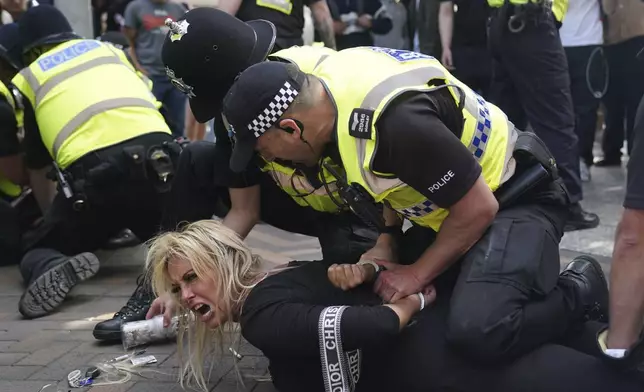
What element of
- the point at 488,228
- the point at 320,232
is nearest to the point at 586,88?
the point at 320,232

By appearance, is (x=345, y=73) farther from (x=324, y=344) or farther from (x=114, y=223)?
(x=114, y=223)

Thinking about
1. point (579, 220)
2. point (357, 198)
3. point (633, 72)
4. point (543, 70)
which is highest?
point (357, 198)

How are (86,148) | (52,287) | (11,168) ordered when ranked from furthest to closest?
(11,168) < (86,148) < (52,287)

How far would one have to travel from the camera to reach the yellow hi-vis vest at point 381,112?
7.11ft

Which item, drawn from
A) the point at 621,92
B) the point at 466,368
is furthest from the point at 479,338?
the point at 621,92

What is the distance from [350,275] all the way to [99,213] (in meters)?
1.72

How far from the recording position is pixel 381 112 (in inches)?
83.9

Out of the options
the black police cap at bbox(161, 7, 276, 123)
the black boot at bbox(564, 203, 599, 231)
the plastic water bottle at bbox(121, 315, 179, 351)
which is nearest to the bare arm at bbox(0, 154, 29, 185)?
the plastic water bottle at bbox(121, 315, 179, 351)

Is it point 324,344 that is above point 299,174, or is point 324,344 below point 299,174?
below

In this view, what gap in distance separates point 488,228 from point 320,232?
839 mm

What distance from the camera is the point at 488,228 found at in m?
2.42

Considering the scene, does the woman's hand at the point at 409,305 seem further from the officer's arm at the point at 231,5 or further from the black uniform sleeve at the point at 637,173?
the officer's arm at the point at 231,5

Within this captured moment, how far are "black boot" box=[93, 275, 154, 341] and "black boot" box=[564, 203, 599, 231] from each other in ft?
7.48

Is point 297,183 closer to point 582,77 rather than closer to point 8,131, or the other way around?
point 8,131
